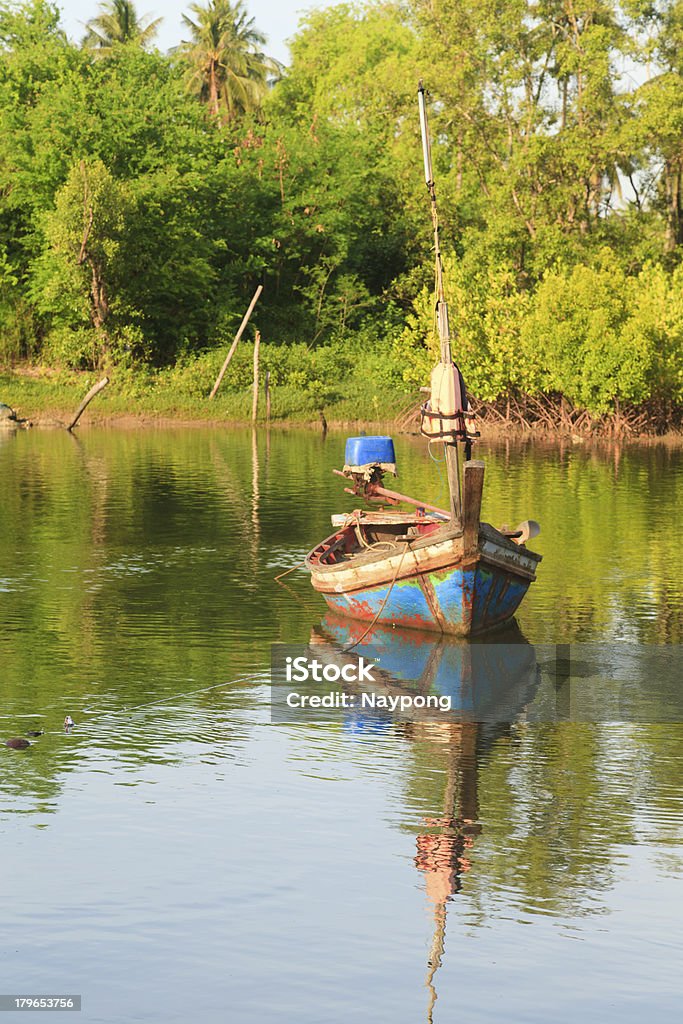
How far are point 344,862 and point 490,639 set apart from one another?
9.44 metres

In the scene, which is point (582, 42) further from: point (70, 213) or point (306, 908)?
point (306, 908)

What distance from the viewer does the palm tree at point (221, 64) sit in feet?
292

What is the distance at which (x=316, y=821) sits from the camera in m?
12.9

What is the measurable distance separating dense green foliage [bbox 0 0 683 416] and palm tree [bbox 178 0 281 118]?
654 cm

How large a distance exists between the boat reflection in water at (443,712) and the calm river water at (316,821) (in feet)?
0.17

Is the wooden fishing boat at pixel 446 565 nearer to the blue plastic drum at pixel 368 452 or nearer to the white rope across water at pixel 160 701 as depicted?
the blue plastic drum at pixel 368 452

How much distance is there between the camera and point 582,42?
69062 millimetres

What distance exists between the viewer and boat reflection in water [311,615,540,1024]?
1184cm
